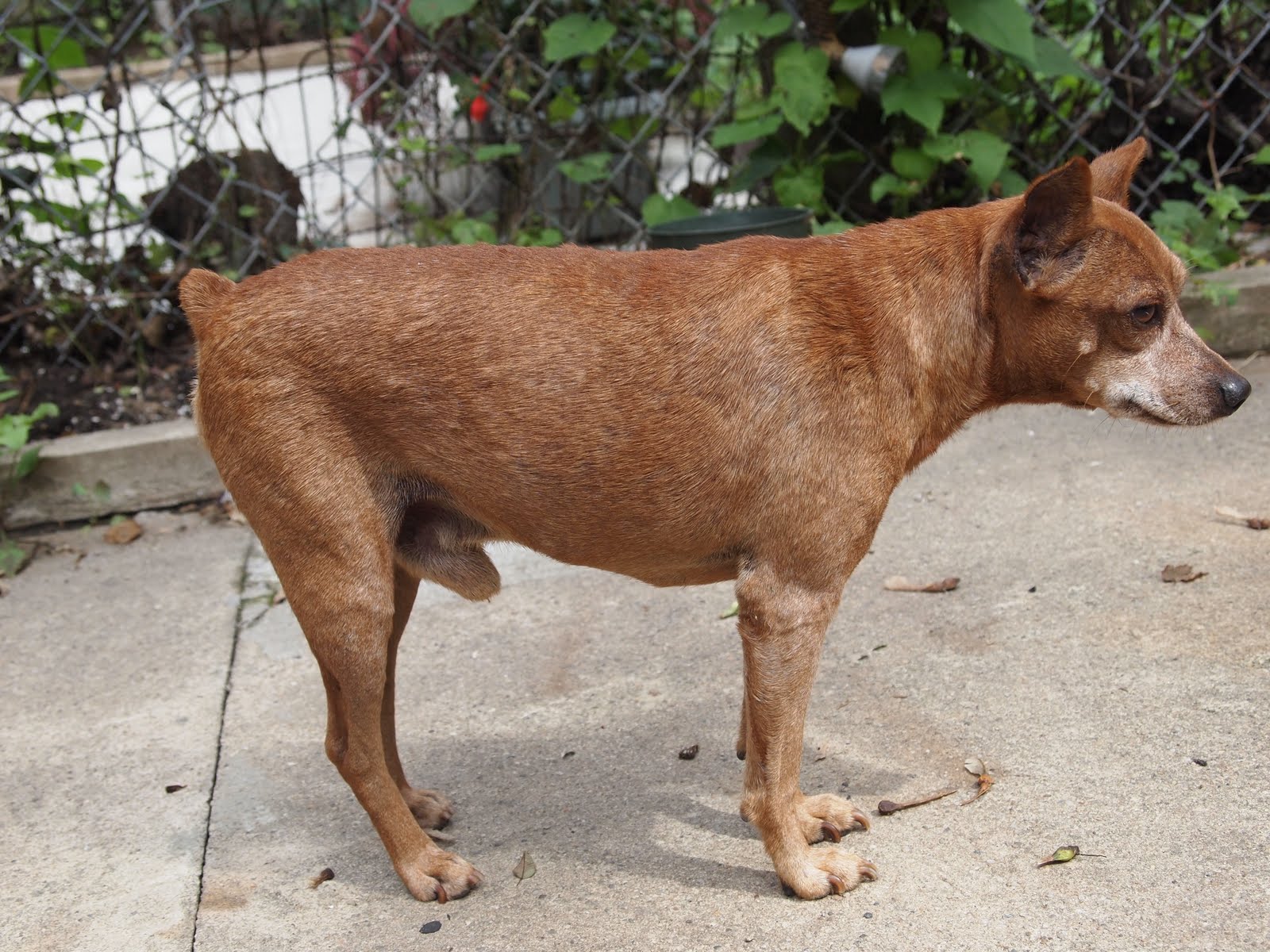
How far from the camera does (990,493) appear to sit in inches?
189

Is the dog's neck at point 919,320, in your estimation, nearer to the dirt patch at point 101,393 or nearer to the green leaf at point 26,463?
the green leaf at point 26,463

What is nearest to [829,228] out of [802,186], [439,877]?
[802,186]

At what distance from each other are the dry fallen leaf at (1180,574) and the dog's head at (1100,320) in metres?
1.22

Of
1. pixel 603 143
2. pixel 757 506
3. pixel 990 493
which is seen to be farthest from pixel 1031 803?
pixel 603 143

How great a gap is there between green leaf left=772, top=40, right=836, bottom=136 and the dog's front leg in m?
3.21

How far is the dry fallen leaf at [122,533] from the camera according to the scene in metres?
5.07

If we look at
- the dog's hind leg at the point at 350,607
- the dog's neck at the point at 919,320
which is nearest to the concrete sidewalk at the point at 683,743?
the dog's hind leg at the point at 350,607

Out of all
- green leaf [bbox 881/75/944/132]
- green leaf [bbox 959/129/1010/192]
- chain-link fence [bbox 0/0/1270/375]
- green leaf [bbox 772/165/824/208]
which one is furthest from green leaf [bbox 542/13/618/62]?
green leaf [bbox 959/129/1010/192]

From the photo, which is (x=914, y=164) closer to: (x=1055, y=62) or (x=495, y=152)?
(x=1055, y=62)

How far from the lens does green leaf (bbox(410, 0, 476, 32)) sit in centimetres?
545

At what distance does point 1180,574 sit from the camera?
396cm

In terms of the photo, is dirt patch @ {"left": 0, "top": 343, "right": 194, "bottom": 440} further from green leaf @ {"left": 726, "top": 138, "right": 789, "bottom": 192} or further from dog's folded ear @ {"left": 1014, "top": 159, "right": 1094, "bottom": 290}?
dog's folded ear @ {"left": 1014, "top": 159, "right": 1094, "bottom": 290}

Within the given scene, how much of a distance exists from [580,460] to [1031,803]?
4.62ft

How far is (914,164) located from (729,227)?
1.17 meters
